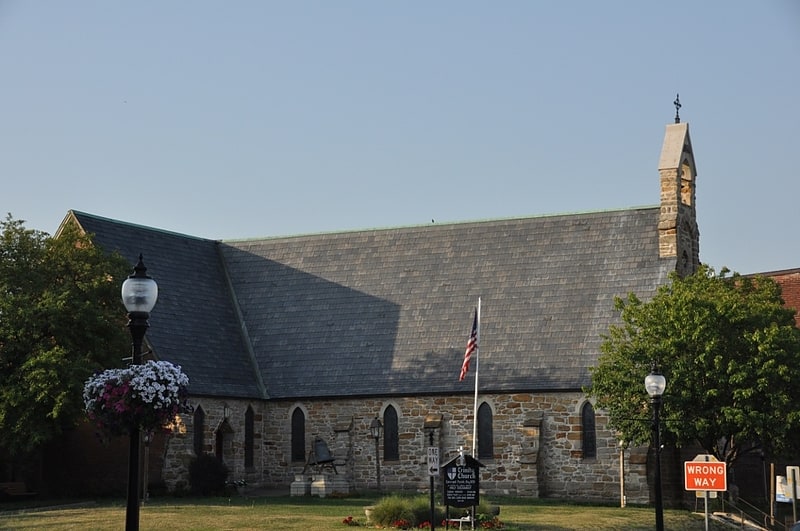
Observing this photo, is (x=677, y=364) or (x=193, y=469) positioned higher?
(x=677, y=364)

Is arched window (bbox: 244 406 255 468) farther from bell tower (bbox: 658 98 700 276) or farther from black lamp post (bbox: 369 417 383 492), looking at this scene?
bell tower (bbox: 658 98 700 276)

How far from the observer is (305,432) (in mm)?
49406

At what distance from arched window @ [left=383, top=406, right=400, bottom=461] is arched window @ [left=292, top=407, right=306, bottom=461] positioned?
345 cm

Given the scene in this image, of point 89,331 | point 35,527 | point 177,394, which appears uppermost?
point 89,331

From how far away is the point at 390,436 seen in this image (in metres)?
48.1

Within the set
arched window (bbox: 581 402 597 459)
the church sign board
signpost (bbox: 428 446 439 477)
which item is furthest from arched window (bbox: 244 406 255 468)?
signpost (bbox: 428 446 439 477)

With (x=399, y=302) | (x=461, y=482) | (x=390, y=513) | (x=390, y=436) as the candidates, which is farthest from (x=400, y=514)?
(x=399, y=302)

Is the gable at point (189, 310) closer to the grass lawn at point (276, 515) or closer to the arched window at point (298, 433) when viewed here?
the arched window at point (298, 433)

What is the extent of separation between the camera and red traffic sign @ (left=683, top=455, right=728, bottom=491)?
28.2m

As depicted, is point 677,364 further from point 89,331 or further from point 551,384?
point 89,331

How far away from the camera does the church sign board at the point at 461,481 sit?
30.8m

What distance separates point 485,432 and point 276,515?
571 inches

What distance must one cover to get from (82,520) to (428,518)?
8710 mm

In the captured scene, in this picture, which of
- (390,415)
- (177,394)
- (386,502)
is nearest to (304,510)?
(386,502)
